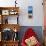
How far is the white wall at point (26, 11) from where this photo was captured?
5.22 metres

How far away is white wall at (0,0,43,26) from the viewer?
5223 millimetres

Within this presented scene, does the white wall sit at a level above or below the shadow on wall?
above

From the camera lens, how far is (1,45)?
5.12m

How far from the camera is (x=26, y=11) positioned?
5.23m

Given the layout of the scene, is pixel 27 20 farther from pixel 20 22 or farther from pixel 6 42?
pixel 6 42

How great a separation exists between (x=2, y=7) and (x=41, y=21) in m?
1.35

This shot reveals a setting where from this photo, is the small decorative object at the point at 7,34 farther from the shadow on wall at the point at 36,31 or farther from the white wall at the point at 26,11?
the white wall at the point at 26,11

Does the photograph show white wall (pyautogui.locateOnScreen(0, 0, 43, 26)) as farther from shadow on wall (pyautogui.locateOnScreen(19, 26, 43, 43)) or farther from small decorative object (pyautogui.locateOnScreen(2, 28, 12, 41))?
small decorative object (pyautogui.locateOnScreen(2, 28, 12, 41))

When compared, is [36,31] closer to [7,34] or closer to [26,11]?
[26,11]

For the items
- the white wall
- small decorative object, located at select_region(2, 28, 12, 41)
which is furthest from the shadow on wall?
small decorative object, located at select_region(2, 28, 12, 41)

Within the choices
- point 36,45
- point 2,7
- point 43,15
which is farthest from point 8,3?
point 36,45

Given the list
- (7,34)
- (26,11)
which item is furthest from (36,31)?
(7,34)

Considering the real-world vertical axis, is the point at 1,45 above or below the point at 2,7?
below

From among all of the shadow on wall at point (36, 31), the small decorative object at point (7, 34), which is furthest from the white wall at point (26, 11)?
the small decorative object at point (7, 34)
